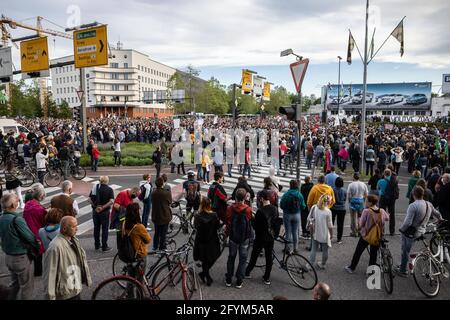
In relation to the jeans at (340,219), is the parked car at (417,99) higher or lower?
higher

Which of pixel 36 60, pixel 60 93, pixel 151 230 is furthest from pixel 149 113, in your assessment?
pixel 151 230

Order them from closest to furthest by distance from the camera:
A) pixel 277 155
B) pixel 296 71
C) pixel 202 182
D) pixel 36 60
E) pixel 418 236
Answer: pixel 418 236 < pixel 296 71 < pixel 202 182 < pixel 36 60 < pixel 277 155

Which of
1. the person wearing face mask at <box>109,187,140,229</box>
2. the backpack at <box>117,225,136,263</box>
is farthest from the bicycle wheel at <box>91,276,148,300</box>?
the person wearing face mask at <box>109,187,140,229</box>

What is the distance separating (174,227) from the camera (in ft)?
31.0

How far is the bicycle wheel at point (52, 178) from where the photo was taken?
573 inches

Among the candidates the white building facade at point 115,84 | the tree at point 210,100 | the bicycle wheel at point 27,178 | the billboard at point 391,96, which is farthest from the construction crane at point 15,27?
the billboard at point 391,96

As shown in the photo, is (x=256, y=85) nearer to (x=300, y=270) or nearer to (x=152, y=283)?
(x=300, y=270)

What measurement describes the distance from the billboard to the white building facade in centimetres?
5091

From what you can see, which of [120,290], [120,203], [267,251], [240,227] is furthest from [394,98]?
[120,290]

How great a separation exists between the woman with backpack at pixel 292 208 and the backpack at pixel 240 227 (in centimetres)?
169

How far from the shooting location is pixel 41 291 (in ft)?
19.0

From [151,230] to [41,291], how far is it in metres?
3.63

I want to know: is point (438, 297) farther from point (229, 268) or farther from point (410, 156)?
point (410, 156)

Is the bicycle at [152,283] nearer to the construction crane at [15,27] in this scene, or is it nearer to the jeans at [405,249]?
the jeans at [405,249]
